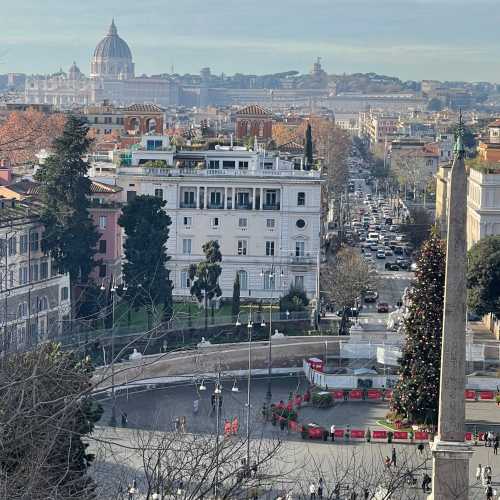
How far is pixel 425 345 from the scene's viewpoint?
3741 cm

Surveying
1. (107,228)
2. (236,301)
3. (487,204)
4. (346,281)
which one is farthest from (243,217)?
(487,204)

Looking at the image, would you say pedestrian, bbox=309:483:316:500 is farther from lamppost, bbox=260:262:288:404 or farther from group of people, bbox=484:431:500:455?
lamppost, bbox=260:262:288:404

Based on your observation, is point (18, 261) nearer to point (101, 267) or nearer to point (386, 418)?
point (101, 267)

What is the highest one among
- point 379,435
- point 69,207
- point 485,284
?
point 69,207

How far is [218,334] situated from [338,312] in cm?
736

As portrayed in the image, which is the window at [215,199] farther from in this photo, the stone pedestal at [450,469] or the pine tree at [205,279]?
the stone pedestal at [450,469]

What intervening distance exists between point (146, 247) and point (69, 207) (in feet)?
7.96

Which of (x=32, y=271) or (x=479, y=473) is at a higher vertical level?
(x=32, y=271)

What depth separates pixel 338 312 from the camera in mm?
54906

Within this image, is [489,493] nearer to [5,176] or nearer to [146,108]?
[5,176]

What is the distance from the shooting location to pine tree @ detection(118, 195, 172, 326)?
5038cm

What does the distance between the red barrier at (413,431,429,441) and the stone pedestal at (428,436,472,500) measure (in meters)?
13.2

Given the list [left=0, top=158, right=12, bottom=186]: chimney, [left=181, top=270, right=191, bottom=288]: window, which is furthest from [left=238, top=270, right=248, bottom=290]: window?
[left=0, top=158, right=12, bottom=186]: chimney

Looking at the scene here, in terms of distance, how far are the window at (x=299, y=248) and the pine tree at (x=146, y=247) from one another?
22.9 ft
